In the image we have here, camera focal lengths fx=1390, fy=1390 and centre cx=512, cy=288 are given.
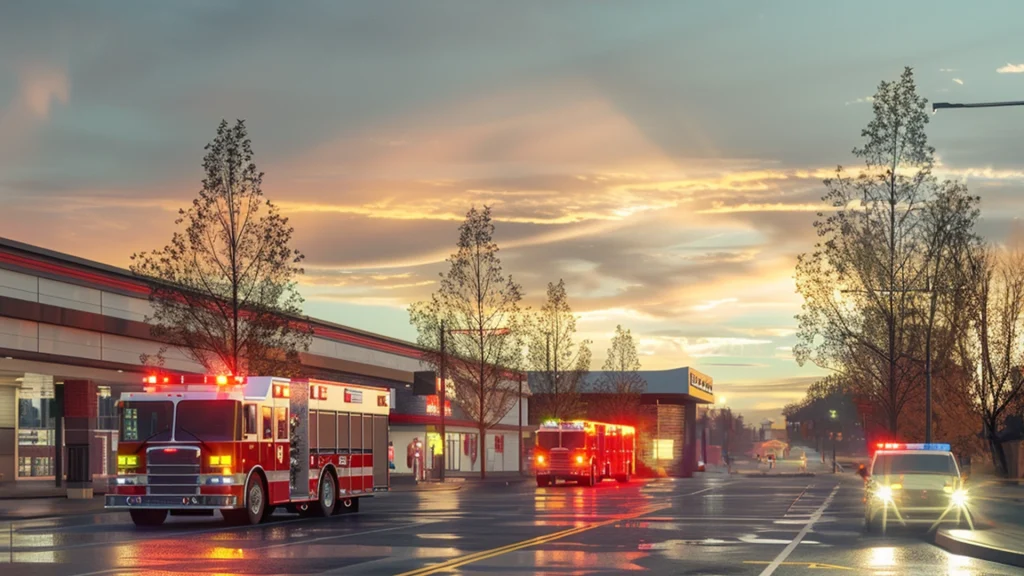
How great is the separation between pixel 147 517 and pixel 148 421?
223cm

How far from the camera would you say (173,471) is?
28.2 metres

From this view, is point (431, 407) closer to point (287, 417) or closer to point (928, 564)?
point (287, 417)

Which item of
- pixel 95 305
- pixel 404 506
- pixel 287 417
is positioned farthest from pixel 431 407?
pixel 287 417

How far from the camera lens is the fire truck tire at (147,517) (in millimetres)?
29219

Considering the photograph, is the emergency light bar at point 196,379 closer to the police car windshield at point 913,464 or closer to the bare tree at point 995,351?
the police car windshield at point 913,464

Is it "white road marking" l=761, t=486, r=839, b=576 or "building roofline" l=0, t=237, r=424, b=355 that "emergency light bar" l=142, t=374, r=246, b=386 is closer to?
A: "white road marking" l=761, t=486, r=839, b=576

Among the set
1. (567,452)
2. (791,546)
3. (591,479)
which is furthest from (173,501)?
(591,479)

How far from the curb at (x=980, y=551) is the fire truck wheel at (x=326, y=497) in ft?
46.0

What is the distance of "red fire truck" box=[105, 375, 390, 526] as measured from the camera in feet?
92.2

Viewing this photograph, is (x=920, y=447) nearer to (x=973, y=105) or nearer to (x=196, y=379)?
(x=973, y=105)

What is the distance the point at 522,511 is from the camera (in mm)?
35750

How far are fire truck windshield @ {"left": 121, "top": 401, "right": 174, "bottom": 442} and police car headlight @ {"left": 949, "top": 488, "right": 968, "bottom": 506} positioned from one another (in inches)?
637

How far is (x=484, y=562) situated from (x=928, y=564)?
6.43 metres

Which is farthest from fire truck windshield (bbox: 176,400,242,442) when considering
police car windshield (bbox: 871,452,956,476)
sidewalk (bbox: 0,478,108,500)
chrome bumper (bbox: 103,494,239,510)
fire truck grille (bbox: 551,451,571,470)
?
fire truck grille (bbox: 551,451,571,470)
